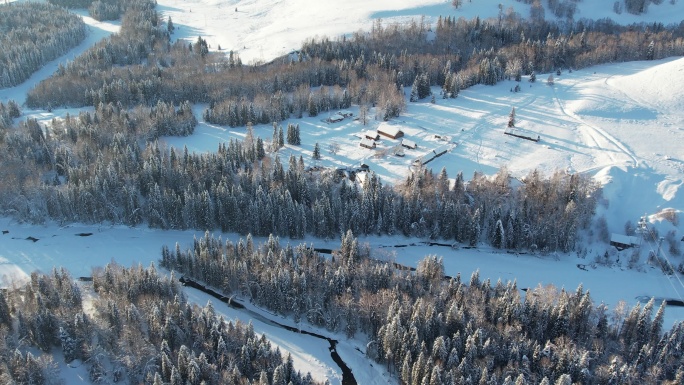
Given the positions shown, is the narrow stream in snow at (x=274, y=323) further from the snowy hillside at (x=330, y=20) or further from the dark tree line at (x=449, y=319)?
the snowy hillside at (x=330, y=20)

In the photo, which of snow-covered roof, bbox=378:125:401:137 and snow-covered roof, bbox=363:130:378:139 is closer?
snow-covered roof, bbox=363:130:378:139

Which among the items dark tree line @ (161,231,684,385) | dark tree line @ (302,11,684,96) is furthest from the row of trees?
A: dark tree line @ (161,231,684,385)

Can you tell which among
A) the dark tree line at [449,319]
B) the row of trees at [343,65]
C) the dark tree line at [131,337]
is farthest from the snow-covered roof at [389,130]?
the dark tree line at [131,337]

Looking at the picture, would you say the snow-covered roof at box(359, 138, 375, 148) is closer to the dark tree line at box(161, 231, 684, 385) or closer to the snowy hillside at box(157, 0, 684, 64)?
the dark tree line at box(161, 231, 684, 385)

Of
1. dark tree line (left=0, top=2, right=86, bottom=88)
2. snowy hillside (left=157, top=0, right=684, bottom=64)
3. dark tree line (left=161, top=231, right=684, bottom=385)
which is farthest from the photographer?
snowy hillside (left=157, top=0, right=684, bottom=64)

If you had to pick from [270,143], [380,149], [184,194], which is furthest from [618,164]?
[184,194]

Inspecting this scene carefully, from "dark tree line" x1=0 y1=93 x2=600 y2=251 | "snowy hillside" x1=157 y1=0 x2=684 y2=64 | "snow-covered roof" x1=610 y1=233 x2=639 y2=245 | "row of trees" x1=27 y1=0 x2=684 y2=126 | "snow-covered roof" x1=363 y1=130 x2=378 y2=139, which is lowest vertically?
"snow-covered roof" x1=610 y1=233 x2=639 y2=245

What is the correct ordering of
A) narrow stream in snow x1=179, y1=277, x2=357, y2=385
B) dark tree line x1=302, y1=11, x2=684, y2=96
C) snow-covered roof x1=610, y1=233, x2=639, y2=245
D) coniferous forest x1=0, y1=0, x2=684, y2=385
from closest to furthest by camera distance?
coniferous forest x1=0, y1=0, x2=684, y2=385 < narrow stream in snow x1=179, y1=277, x2=357, y2=385 < snow-covered roof x1=610, y1=233, x2=639, y2=245 < dark tree line x1=302, y1=11, x2=684, y2=96
